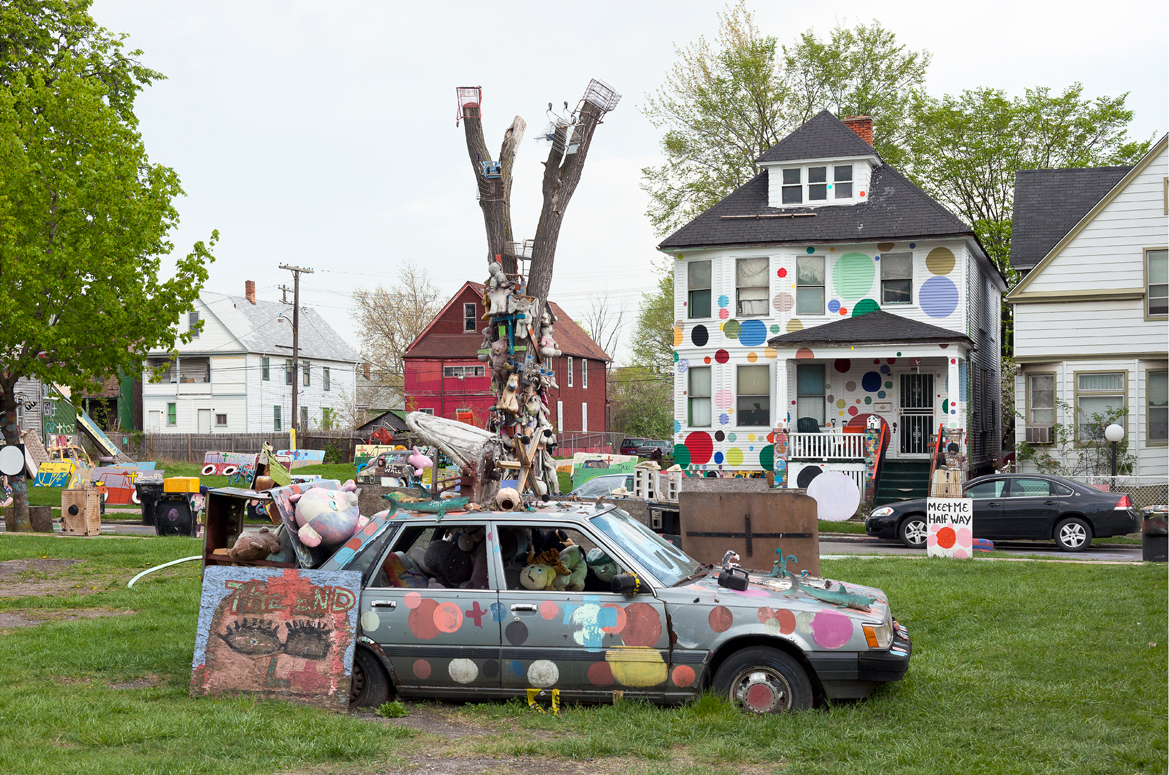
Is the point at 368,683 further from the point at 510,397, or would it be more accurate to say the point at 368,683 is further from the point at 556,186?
the point at 556,186

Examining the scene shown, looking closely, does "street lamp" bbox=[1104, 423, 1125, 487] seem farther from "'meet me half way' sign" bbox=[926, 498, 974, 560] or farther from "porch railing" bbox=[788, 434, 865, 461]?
"'meet me half way' sign" bbox=[926, 498, 974, 560]

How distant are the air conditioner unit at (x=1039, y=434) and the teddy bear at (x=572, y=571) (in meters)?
20.8

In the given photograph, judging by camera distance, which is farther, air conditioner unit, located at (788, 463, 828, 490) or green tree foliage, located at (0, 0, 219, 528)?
air conditioner unit, located at (788, 463, 828, 490)

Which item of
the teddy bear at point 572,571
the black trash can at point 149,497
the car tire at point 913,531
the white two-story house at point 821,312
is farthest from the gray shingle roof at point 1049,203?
the teddy bear at point 572,571

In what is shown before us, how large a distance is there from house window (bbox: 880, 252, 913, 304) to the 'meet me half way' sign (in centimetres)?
1200

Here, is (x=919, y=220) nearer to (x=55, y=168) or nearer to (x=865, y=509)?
(x=865, y=509)

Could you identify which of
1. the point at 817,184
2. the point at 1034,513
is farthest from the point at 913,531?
the point at 817,184

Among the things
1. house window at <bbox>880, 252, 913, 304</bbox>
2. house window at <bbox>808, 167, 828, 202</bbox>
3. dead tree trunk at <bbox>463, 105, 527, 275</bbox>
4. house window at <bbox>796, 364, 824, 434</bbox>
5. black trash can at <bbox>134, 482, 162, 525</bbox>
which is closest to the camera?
dead tree trunk at <bbox>463, 105, 527, 275</bbox>

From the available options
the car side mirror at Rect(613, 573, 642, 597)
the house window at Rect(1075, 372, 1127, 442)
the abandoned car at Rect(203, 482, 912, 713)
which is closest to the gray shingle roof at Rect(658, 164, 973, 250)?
the house window at Rect(1075, 372, 1127, 442)

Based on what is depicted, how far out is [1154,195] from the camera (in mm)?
23938

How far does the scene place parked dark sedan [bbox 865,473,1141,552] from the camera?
17.5 m

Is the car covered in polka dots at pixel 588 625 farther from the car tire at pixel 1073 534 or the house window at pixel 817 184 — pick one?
the house window at pixel 817 184

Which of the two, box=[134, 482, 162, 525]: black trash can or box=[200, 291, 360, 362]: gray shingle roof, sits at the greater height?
box=[200, 291, 360, 362]: gray shingle roof

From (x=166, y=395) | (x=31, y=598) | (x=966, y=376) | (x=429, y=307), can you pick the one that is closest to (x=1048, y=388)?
(x=966, y=376)
